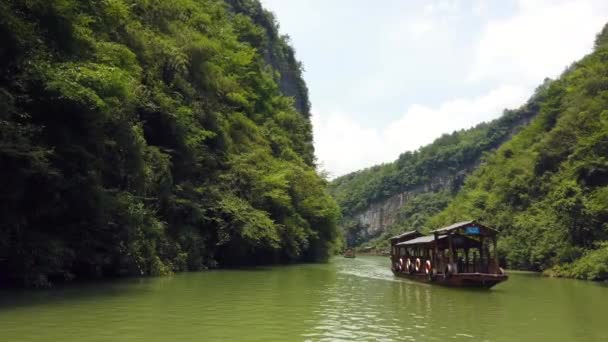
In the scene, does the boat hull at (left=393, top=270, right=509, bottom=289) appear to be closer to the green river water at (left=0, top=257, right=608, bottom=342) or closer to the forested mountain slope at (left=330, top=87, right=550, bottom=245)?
the green river water at (left=0, top=257, right=608, bottom=342)

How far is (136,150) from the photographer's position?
787 inches

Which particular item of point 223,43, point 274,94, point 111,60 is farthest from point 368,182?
point 111,60

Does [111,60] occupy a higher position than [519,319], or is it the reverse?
[111,60]

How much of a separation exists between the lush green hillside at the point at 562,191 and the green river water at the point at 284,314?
12.4 m

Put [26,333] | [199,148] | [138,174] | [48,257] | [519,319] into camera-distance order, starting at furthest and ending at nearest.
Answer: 1. [199,148]
2. [138,174]
3. [48,257]
4. [519,319]
5. [26,333]

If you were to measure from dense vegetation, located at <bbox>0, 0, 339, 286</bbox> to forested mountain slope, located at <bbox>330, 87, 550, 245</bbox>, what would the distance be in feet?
261

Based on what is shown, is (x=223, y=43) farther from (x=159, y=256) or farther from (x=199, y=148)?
(x=159, y=256)

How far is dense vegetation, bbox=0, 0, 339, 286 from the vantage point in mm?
14398

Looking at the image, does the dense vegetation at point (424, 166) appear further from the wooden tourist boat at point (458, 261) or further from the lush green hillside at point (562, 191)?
the wooden tourist boat at point (458, 261)

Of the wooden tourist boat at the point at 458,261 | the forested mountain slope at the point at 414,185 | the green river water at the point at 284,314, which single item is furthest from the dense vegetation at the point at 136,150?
the forested mountain slope at the point at 414,185

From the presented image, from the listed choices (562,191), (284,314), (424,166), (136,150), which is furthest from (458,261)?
(424,166)

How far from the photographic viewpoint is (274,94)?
52344 millimetres

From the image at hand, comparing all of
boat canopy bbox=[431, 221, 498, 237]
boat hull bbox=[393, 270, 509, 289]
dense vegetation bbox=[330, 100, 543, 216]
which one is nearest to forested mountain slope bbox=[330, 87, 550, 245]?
dense vegetation bbox=[330, 100, 543, 216]

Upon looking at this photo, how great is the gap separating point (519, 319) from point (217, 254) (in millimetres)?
21654
